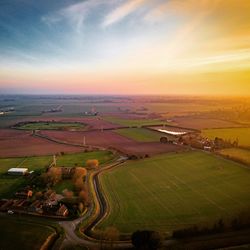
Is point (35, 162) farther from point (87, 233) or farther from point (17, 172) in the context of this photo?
point (87, 233)

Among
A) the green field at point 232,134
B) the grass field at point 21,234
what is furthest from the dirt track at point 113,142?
the grass field at point 21,234

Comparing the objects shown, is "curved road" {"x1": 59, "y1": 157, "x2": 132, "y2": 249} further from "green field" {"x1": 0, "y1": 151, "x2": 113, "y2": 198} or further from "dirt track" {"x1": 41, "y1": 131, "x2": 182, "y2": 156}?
"dirt track" {"x1": 41, "y1": 131, "x2": 182, "y2": 156}

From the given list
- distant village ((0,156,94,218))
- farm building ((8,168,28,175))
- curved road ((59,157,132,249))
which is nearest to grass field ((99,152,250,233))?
curved road ((59,157,132,249))

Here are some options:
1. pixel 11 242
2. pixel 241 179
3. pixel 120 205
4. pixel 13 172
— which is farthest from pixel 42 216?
pixel 241 179

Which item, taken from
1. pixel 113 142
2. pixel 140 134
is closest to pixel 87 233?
pixel 113 142

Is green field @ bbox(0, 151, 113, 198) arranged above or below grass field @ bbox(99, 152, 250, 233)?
below
